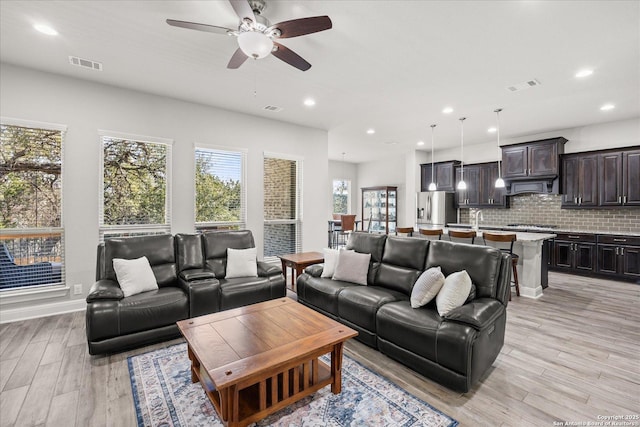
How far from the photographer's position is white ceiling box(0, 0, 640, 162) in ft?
8.44

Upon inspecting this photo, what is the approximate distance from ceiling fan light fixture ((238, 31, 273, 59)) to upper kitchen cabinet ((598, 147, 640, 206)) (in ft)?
22.2

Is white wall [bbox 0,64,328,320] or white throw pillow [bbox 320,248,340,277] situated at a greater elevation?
white wall [bbox 0,64,328,320]

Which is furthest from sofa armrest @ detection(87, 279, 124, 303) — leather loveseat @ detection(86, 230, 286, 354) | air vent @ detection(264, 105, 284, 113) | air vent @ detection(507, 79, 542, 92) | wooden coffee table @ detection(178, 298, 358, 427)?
air vent @ detection(507, 79, 542, 92)

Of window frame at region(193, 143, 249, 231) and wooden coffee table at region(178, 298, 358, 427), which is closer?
wooden coffee table at region(178, 298, 358, 427)

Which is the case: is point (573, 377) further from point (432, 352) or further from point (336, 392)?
point (336, 392)

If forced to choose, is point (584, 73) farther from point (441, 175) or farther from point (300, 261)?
point (441, 175)

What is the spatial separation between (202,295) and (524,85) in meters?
4.92

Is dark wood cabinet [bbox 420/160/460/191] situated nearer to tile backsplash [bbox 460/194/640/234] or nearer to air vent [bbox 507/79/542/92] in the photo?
tile backsplash [bbox 460/194/640/234]

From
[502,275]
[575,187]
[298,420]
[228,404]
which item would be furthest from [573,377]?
[575,187]

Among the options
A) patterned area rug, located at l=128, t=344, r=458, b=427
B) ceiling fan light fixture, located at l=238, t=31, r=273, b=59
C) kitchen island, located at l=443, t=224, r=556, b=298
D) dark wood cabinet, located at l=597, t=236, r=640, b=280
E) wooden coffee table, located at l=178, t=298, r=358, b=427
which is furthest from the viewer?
dark wood cabinet, located at l=597, t=236, r=640, b=280

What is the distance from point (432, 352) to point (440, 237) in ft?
12.2

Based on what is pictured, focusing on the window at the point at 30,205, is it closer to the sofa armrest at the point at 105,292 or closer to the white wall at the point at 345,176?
the sofa armrest at the point at 105,292

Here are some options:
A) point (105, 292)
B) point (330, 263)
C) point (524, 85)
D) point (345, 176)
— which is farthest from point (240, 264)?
point (345, 176)

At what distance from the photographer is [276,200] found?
5.83 meters
